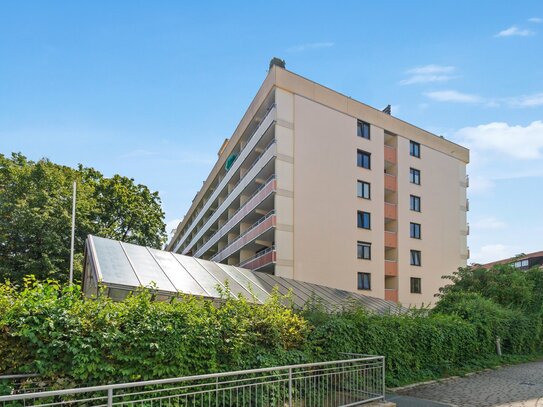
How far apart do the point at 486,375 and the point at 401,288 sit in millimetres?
18334

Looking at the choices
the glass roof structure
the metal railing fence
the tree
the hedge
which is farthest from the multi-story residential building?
the metal railing fence

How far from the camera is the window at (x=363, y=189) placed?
31323 millimetres

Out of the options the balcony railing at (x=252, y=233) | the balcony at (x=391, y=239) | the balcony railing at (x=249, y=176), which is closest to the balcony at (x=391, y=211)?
the balcony at (x=391, y=239)

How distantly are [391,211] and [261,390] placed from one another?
88.1 feet

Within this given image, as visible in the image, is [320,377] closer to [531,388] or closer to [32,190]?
[531,388]

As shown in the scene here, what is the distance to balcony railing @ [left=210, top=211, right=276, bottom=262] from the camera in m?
27.6

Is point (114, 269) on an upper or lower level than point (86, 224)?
lower

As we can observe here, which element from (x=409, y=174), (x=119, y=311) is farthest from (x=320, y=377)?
(x=409, y=174)

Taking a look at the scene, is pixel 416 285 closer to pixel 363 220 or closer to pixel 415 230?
pixel 415 230

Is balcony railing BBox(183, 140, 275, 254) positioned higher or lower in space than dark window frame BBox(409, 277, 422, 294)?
higher

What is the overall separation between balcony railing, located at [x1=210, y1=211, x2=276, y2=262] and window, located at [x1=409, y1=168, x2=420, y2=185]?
12.5 m

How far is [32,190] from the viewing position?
1089 inches

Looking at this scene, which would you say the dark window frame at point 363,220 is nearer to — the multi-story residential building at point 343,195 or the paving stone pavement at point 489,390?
the multi-story residential building at point 343,195

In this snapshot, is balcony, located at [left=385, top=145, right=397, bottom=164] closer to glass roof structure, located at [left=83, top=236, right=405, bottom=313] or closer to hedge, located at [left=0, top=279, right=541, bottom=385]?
glass roof structure, located at [left=83, top=236, right=405, bottom=313]
